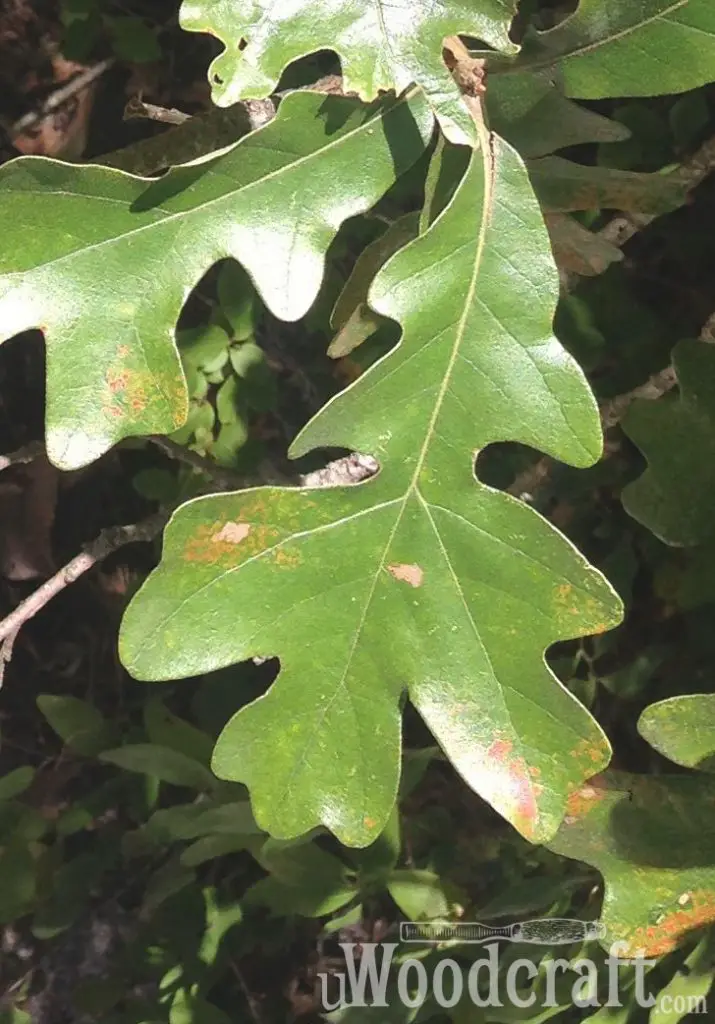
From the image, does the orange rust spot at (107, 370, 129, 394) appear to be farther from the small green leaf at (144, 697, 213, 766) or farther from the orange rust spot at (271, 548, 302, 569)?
the small green leaf at (144, 697, 213, 766)

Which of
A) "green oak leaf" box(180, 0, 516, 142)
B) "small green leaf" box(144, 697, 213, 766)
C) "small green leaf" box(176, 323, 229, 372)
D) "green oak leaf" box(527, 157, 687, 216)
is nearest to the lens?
"green oak leaf" box(180, 0, 516, 142)

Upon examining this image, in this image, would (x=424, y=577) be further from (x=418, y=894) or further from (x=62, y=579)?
(x=418, y=894)

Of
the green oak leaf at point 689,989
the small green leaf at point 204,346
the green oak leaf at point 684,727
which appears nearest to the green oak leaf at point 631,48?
the green oak leaf at point 684,727

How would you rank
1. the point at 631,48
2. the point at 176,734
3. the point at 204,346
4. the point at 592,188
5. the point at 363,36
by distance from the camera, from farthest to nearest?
1. the point at 176,734
2. the point at 204,346
3. the point at 592,188
4. the point at 631,48
5. the point at 363,36

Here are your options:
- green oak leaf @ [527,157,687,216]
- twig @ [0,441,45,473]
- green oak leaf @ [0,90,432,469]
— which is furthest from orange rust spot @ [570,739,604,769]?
twig @ [0,441,45,473]

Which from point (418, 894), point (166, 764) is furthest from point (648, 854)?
point (166, 764)

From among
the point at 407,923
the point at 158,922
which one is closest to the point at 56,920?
the point at 158,922

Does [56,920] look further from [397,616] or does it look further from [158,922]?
[397,616]
